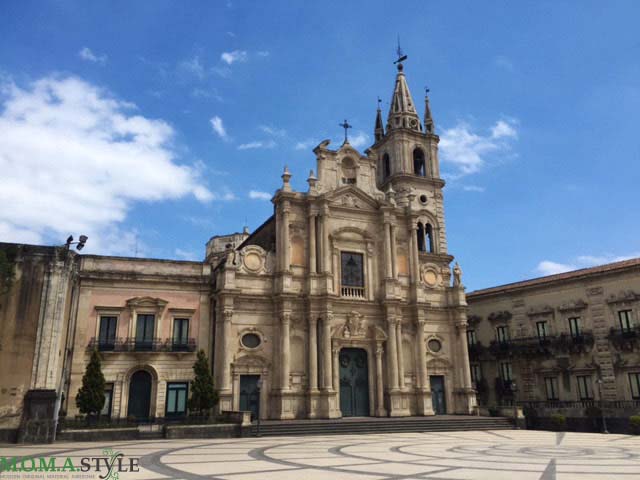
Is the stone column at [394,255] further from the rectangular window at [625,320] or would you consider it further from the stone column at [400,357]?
the rectangular window at [625,320]

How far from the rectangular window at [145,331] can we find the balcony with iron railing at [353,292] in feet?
38.4

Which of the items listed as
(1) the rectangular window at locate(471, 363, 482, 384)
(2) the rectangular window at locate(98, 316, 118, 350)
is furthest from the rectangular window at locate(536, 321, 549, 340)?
(2) the rectangular window at locate(98, 316, 118, 350)

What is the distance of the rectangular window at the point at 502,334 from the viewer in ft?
139

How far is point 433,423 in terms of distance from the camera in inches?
1216

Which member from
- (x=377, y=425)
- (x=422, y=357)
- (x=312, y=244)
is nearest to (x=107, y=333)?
(x=312, y=244)

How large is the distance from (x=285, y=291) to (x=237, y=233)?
26654mm

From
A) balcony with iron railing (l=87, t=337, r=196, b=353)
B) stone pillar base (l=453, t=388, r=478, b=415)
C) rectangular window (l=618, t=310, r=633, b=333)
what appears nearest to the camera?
balcony with iron railing (l=87, t=337, r=196, b=353)

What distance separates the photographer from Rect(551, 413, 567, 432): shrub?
104 feet

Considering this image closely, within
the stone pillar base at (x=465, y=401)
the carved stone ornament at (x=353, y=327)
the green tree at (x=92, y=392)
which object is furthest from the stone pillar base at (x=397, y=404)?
the green tree at (x=92, y=392)

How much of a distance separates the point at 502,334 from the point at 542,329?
11.3ft

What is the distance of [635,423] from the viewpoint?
2897 centimetres

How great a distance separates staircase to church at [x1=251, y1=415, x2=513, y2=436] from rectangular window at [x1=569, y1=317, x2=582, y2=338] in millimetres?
9072

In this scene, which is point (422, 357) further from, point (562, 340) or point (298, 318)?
point (562, 340)

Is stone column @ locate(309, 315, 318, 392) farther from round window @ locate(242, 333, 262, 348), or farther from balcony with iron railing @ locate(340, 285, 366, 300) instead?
round window @ locate(242, 333, 262, 348)
